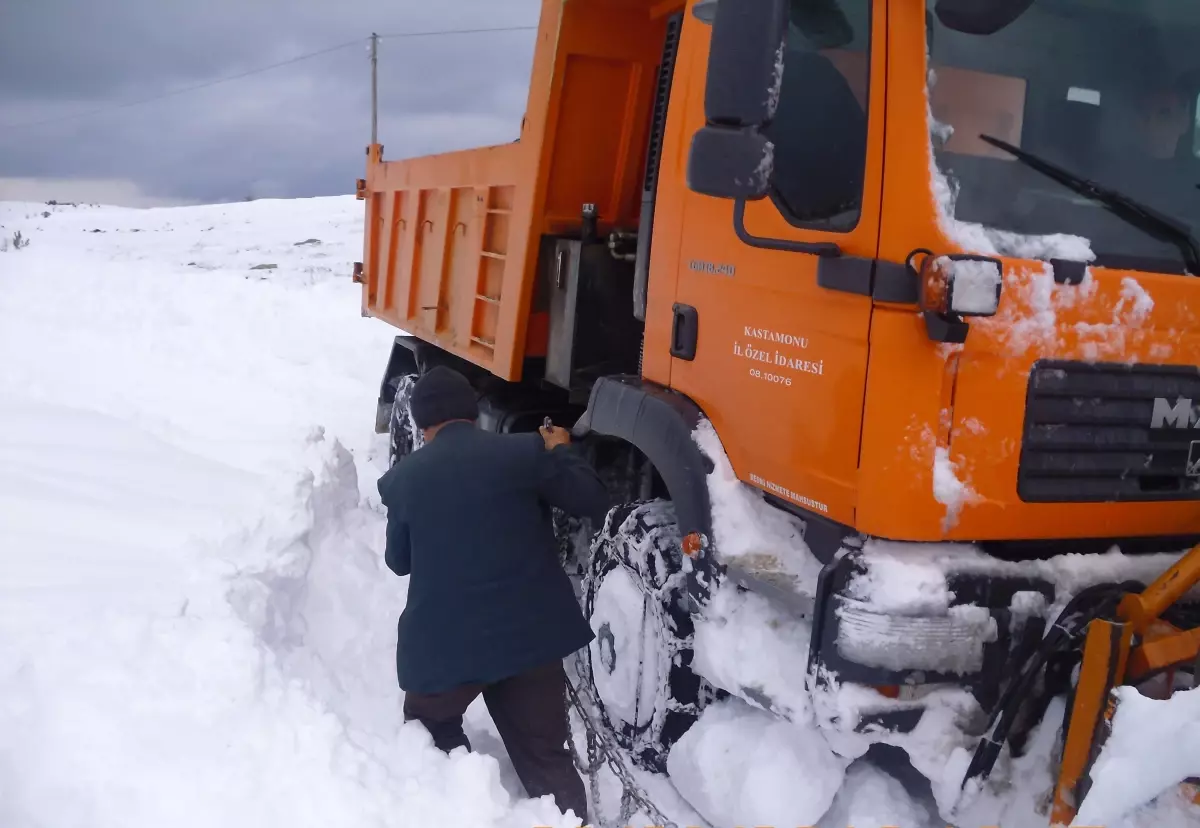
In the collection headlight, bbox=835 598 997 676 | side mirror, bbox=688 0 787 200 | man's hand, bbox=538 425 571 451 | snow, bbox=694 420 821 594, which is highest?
side mirror, bbox=688 0 787 200

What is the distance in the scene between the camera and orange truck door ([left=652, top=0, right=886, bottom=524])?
2568 mm

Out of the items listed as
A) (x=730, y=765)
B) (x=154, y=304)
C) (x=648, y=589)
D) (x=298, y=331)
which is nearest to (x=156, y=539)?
(x=648, y=589)

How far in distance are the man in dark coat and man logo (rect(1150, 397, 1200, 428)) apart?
5.62ft

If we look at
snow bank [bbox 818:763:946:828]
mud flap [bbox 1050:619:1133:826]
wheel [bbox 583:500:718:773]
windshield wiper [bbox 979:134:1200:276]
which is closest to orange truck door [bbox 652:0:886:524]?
windshield wiper [bbox 979:134:1200:276]

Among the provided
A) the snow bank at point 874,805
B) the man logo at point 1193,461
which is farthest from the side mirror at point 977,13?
the snow bank at point 874,805

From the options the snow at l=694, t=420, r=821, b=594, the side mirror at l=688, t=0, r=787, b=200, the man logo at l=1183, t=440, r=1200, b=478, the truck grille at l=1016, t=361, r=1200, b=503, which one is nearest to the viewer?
the side mirror at l=688, t=0, r=787, b=200

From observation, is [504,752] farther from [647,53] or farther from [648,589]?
[647,53]

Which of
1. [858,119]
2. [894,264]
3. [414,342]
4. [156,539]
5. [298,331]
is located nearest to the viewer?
[894,264]

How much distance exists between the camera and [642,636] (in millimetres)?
3514

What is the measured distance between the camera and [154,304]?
14.6 m

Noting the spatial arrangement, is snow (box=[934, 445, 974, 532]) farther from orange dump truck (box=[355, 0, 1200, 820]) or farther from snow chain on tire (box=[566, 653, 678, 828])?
snow chain on tire (box=[566, 653, 678, 828])

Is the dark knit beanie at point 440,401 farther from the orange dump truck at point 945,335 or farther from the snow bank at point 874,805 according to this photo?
the snow bank at point 874,805

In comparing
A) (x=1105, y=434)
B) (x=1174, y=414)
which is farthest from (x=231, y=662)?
(x=1174, y=414)

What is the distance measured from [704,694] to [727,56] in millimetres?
2076
